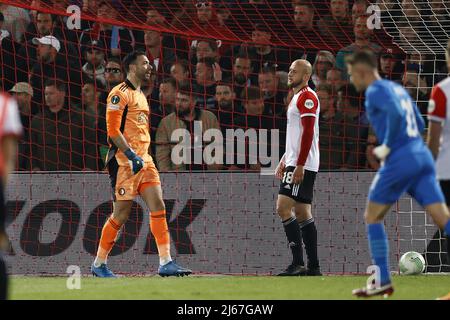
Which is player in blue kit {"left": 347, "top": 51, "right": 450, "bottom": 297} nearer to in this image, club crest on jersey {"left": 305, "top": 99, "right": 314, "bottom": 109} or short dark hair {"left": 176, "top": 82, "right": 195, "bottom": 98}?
club crest on jersey {"left": 305, "top": 99, "right": 314, "bottom": 109}

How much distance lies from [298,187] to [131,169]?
65.9 inches


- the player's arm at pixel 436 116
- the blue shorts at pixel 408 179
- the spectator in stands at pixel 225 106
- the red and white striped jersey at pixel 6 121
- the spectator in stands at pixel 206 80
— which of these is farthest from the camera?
the spectator in stands at pixel 206 80

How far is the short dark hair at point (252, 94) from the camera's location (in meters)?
13.1

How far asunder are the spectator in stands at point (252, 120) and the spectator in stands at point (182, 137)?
30 centimetres

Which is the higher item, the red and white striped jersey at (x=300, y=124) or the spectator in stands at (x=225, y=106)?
the spectator in stands at (x=225, y=106)

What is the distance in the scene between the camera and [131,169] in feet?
35.0

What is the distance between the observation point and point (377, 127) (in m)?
8.07

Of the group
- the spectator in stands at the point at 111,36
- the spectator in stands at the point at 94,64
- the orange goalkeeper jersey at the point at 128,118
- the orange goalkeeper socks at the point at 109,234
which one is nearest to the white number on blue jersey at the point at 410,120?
the orange goalkeeper jersey at the point at 128,118

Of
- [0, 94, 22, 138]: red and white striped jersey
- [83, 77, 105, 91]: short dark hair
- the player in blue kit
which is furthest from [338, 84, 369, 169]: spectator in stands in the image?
[0, 94, 22, 138]: red and white striped jersey

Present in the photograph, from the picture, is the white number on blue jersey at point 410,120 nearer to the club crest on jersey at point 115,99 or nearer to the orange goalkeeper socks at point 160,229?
the orange goalkeeper socks at point 160,229

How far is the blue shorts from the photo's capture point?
794cm

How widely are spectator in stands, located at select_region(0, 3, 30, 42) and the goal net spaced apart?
0.12 ft

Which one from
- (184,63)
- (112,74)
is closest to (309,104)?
(184,63)

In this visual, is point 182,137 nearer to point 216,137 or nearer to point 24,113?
point 216,137
